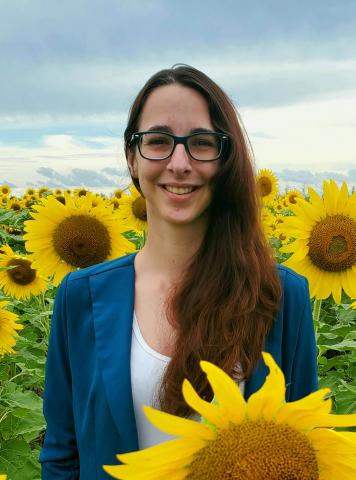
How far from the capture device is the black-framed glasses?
1.78 metres

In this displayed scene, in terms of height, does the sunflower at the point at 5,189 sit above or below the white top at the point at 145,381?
below

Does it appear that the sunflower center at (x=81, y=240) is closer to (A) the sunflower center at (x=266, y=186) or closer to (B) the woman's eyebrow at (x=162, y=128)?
(B) the woman's eyebrow at (x=162, y=128)

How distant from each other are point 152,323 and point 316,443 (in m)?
0.98

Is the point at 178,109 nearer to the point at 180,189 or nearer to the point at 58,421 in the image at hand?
the point at 180,189

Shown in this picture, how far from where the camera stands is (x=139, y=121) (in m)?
2.00

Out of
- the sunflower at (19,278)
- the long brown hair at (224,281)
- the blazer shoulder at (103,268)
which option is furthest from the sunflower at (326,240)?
the sunflower at (19,278)

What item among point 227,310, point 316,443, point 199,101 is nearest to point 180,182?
point 199,101

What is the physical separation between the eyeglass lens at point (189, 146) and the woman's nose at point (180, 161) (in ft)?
0.08

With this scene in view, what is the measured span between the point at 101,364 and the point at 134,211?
324 centimetres

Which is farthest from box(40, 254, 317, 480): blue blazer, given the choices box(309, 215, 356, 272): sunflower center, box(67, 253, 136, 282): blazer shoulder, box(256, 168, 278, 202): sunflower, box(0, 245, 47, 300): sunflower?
box(256, 168, 278, 202): sunflower

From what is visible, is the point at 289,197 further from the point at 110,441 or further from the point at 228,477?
the point at 228,477

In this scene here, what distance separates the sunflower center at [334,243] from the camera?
3.01 m

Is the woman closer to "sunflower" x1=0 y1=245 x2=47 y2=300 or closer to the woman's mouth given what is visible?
the woman's mouth

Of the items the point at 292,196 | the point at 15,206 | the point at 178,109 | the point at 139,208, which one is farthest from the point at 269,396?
the point at 15,206
